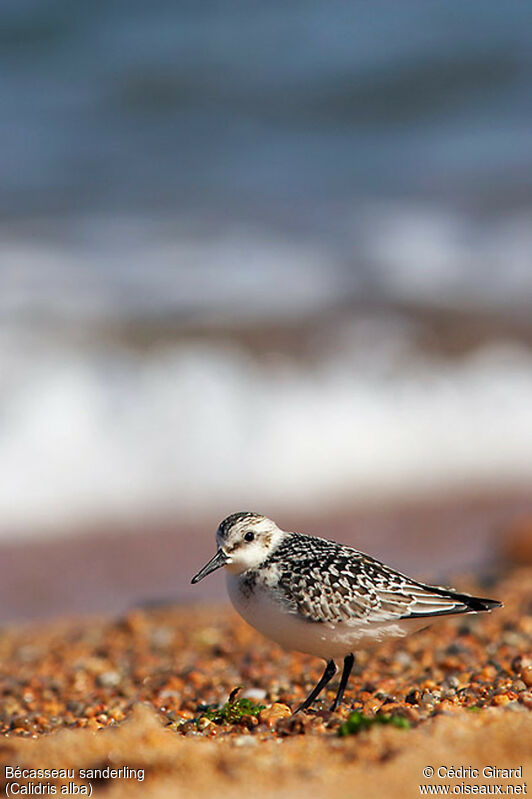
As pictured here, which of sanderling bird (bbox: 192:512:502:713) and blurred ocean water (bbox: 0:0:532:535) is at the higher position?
blurred ocean water (bbox: 0:0:532:535)

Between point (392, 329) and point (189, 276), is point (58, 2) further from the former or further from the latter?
point (392, 329)

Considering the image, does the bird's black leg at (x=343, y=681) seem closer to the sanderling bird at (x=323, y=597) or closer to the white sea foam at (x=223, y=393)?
the sanderling bird at (x=323, y=597)

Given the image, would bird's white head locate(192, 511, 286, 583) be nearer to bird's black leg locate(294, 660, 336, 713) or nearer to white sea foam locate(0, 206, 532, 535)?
bird's black leg locate(294, 660, 336, 713)

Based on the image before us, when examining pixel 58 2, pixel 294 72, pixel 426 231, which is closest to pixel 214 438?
pixel 426 231

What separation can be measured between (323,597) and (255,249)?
10.8m

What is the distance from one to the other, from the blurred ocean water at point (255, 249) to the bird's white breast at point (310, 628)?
583cm

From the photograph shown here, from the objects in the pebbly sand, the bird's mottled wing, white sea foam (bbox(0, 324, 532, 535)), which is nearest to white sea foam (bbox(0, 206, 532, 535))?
white sea foam (bbox(0, 324, 532, 535))

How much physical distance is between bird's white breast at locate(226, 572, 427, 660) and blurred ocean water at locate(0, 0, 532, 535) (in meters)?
5.83

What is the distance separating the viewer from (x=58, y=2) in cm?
2048

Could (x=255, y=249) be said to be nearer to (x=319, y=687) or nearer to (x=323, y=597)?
(x=319, y=687)

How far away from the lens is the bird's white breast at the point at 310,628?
17.4ft

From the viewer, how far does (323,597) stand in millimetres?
5301

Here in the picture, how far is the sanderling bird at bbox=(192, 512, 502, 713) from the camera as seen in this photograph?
5309mm

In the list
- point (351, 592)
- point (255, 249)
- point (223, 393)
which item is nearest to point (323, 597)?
point (351, 592)
